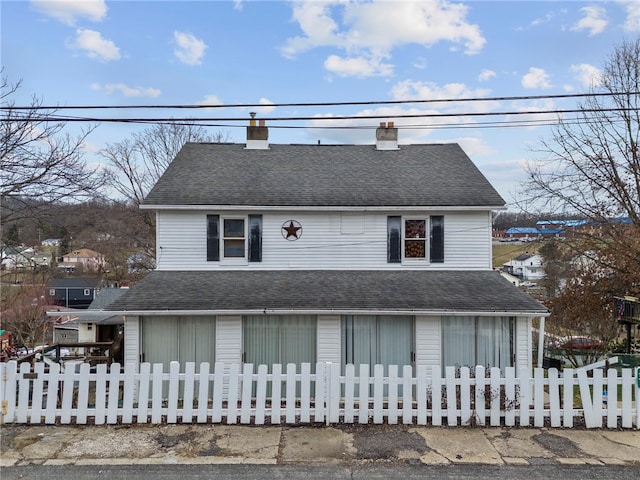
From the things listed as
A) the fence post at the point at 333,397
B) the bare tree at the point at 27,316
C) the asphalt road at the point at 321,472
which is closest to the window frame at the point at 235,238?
the fence post at the point at 333,397

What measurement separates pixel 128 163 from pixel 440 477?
26615 mm

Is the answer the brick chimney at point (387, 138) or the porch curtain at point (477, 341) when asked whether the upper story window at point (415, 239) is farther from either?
the brick chimney at point (387, 138)

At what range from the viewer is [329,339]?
29.9 ft

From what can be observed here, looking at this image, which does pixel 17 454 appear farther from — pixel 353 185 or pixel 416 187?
pixel 416 187

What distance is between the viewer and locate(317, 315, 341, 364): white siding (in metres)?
9.09

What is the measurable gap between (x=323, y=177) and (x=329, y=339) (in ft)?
17.5

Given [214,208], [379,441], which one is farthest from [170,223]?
[379,441]

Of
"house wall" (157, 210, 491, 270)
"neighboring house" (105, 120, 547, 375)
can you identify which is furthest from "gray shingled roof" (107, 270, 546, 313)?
"house wall" (157, 210, 491, 270)

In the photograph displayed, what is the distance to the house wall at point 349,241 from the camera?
36.1 ft

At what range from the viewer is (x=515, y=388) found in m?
6.68

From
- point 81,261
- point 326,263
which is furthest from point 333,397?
point 81,261

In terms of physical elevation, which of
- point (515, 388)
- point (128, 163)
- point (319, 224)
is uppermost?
point (128, 163)

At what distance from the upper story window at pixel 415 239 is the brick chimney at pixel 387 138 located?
410 cm

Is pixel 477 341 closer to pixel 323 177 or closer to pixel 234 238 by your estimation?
pixel 323 177
